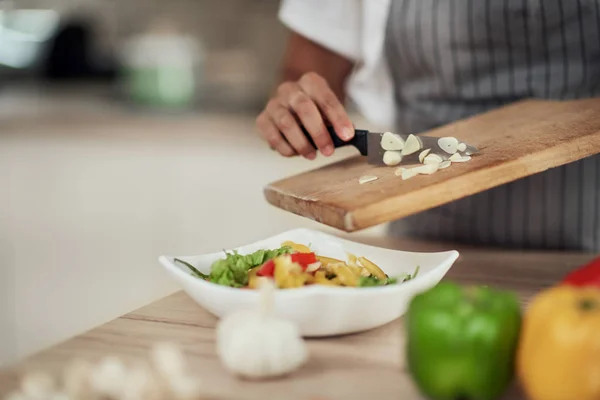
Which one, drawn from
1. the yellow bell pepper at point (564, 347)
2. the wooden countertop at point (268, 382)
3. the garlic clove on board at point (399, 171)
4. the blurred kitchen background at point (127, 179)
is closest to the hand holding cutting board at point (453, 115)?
the garlic clove on board at point (399, 171)

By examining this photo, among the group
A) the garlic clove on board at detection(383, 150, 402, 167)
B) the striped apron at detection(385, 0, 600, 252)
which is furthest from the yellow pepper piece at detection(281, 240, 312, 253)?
the striped apron at detection(385, 0, 600, 252)

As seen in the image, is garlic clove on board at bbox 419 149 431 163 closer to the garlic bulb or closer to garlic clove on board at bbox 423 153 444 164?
garlic clove on board at bbox 423 153 444 164

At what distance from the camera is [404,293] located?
2.27 ft

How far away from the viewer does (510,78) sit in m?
1.16

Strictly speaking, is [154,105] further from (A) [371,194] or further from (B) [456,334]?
(B) [456,334]

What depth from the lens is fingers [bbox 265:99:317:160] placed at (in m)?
0.98

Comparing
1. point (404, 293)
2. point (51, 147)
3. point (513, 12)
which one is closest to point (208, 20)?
point (51, 147)

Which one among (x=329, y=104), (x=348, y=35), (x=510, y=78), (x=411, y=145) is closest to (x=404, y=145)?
(x=411, y=145)

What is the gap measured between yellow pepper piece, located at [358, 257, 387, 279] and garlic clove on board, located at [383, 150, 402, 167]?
146 mm

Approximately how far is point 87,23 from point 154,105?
2.32 feet

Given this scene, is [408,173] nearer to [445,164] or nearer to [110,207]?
[445,164]

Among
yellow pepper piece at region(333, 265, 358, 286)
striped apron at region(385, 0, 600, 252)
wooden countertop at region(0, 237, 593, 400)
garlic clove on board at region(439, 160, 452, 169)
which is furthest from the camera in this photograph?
striped apron at region(385, 0, 600, 252)

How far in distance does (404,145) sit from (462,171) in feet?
0.39

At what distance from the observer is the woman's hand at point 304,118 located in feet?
3.10
